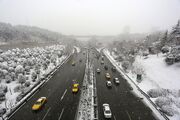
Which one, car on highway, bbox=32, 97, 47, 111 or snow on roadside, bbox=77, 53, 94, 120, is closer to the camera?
snow on roadside, bbox=77, 53, 94, 120

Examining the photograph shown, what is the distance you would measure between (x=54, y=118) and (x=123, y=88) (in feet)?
63.5

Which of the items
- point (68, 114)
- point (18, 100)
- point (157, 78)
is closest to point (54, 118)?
point (68, 114)

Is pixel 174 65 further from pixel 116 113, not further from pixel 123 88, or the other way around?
pixel 116 113

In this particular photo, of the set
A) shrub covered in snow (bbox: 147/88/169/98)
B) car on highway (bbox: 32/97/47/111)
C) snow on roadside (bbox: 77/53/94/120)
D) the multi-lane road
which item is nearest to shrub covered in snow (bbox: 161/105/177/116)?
the multi-lane road

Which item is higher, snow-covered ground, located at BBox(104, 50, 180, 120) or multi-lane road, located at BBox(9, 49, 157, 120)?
snow-covered ground, located at BBox(104, 50, 180, 120)

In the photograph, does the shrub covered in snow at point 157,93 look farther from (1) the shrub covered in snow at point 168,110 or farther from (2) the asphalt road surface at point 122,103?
(1) the shrub covered in snow at point 168,110

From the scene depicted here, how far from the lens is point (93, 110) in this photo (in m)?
21.8

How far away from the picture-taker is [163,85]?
30.2 metres

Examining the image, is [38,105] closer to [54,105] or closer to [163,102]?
[54,105]

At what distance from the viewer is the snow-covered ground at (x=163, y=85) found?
71.5ft

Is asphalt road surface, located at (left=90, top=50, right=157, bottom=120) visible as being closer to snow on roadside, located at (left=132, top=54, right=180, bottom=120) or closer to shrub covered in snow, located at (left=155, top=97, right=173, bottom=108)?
shrub covered in snow, located at (left=155, top=97, right=173, bottom=108)

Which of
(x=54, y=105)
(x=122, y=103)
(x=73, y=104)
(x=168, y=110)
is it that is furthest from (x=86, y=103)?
(x=168, y=110)

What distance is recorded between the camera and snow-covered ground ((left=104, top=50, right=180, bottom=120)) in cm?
2180

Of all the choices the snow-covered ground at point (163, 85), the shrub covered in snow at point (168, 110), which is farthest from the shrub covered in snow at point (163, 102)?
the shrub covered in snow at point (168, 110)
